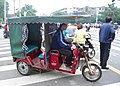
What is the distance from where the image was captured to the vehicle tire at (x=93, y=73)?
611 centimetres

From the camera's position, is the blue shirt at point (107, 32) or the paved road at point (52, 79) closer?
the paved road at point (52, 79)

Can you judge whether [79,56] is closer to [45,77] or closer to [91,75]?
[91,75]

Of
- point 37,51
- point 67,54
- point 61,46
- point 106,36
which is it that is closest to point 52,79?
point 67,54

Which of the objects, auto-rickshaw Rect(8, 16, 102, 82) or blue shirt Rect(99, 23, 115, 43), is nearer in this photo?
auto-rickshaw Rect(8, 16, 102, 82)

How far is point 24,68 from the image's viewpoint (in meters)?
6.86

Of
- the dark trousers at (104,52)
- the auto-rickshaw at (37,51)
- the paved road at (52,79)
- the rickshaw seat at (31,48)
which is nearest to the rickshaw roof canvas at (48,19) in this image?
the auto-rickshaw at (37,51)

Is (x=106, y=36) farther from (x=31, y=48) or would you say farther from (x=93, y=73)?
(x=31, y=48)

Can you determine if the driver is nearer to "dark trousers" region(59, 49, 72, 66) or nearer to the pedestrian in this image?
"dark trousers" region(59, 49, 72, 66)

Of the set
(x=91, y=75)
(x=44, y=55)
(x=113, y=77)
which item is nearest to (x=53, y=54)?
(x=44, y=55)

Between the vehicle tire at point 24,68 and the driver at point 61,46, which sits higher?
the driver at point 61,46

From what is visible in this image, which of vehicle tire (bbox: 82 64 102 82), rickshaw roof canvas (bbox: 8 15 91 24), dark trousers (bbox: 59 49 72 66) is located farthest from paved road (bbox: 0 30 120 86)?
rickshaw roof canvas (bbox: 8 15 91 24)

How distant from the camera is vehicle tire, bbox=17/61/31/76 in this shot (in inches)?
267

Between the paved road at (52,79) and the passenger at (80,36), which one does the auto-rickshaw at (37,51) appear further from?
the passenger at (80,36)

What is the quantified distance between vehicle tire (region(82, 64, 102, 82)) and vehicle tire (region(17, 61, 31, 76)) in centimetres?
169
